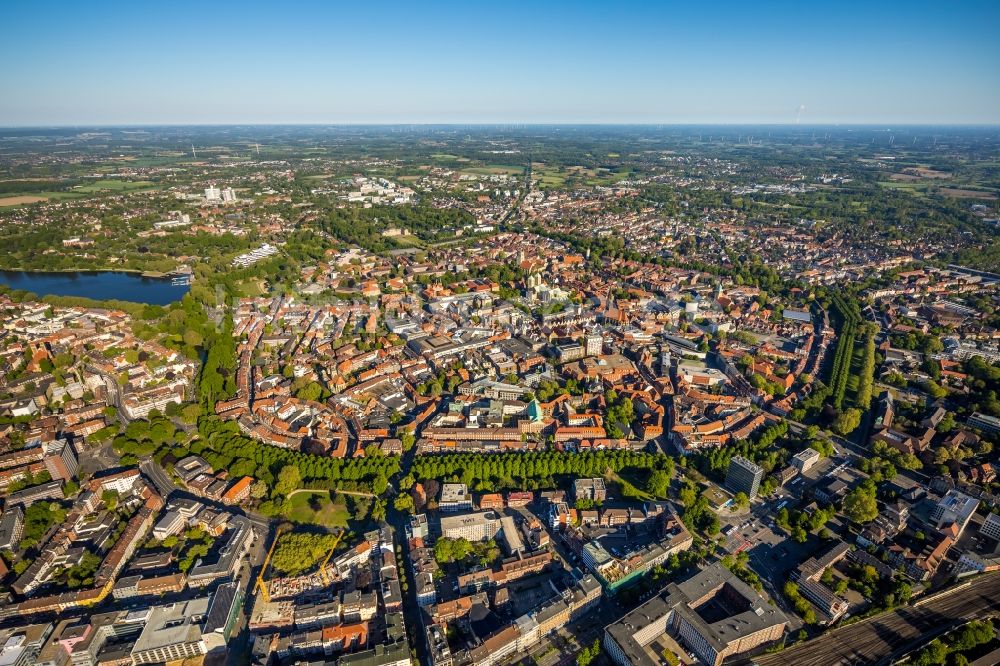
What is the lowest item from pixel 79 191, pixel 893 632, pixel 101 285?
pixel 893 632

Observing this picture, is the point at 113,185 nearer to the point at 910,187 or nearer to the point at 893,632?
the point at 893,632

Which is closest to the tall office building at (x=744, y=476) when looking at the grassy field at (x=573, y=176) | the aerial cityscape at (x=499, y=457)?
the aerial cityscape at (x=499, y=457)

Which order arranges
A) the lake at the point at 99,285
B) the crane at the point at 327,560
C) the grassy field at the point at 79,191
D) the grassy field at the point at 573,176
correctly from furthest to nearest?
the grassy field at the point at 573,176, the grassy field at the point at 79,191, the lake at the point at 99,285, the crane at the point at 327,560

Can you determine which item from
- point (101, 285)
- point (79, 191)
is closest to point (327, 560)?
point (101, 285)

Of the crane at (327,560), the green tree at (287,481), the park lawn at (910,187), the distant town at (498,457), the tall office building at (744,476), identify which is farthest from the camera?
the park lawn at (910,187)

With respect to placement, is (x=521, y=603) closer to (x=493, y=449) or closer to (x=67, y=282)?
(x=493, y=449)

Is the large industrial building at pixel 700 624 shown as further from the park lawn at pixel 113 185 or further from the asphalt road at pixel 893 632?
the park lawn at pixel 113 185

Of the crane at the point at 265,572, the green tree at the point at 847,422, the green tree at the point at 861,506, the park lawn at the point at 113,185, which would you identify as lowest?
the crane at the point at 265,572
